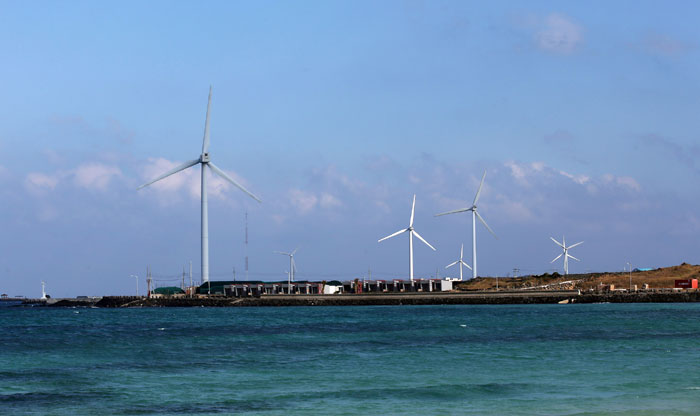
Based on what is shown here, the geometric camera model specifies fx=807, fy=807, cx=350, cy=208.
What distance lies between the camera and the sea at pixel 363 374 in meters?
39.4

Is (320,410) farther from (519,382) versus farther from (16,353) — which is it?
(16,353)

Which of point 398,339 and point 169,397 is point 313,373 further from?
A: point 398,339

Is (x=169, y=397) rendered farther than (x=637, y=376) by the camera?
No

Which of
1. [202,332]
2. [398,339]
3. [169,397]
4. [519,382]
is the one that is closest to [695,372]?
[519,382]

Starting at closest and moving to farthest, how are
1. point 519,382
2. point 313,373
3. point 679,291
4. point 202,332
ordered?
point 519,382 < point 313,373 < point 202,332 < point 679,291

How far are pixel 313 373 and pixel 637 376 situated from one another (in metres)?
20.3

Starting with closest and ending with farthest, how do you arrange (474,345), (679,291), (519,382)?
(519,382) → (474,345) → (679,291)

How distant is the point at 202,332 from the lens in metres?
100

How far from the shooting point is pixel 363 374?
5225 centimetres

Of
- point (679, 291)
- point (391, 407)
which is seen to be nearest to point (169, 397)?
point (391, 407)

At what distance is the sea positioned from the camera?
39375 mm

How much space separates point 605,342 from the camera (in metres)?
72.9

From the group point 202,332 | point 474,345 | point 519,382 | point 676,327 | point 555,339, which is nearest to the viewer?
point 519,382

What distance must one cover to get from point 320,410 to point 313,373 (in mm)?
14901
